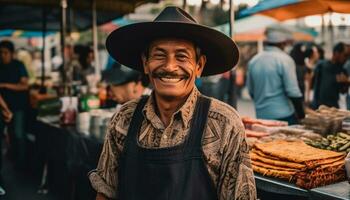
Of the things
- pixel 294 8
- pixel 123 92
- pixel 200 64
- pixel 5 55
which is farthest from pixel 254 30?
pixel 200 64

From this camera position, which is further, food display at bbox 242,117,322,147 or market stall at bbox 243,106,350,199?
food display at bbox 242,117,322,147

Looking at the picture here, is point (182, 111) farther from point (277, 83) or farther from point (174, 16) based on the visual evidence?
point (277, 83)

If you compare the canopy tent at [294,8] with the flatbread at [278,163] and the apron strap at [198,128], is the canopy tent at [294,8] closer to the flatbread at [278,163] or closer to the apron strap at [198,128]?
the flatbread at [278,163]

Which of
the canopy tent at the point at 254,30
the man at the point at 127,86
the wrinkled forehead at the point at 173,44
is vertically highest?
the canopy tent at the point at 254,30

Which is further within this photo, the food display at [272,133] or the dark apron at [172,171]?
the food display at [272,133]

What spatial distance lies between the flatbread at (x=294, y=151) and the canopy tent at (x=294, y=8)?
8.20ft

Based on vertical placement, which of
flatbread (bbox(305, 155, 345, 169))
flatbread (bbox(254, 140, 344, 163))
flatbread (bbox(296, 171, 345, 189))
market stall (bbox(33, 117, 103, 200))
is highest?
flatbread (bbox(254, 140, 344, 163))

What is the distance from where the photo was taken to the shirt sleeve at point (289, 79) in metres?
5.15

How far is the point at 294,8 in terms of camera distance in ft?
20.5

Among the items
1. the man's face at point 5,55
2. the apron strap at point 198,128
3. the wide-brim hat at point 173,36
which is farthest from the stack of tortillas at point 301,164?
the man's face at point 5,55

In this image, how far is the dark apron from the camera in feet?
5.94

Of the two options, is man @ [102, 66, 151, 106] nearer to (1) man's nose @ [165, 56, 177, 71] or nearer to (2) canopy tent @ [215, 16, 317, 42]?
(1) man's nose @ [165, 56, 177, 71]

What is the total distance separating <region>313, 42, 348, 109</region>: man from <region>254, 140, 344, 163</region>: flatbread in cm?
437

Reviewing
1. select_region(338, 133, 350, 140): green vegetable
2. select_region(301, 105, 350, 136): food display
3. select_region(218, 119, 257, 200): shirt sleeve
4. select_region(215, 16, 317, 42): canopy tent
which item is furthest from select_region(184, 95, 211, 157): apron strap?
select_region(215, 16, 317, 42): canopy tent
